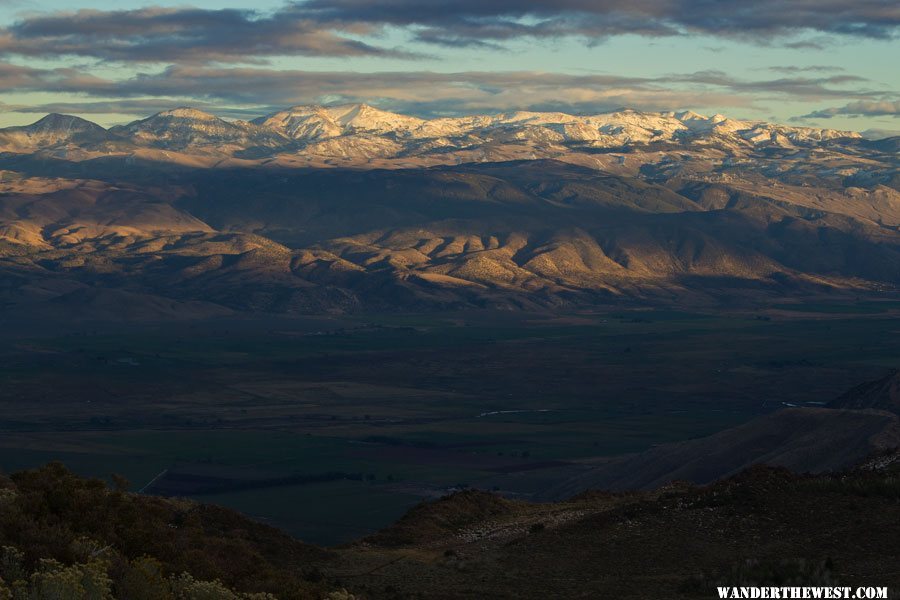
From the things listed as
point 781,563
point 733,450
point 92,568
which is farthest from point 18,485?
point 733,450

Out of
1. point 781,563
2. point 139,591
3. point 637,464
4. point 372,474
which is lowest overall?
point 372,474

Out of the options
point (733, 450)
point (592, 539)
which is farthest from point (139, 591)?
point (733, 450)

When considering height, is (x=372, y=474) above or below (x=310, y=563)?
below

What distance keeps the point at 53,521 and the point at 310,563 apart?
13.7m

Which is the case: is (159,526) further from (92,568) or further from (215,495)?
(215,495)

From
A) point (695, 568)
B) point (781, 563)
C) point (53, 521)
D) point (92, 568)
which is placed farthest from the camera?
point (695, 568)

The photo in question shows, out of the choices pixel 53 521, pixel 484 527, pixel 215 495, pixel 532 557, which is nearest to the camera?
pixel 53 521

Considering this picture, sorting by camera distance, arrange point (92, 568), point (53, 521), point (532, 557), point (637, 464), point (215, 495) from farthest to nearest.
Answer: point (215, 495) → point (637, 464) → point (532, 557) → point (53, 521) → point (92, 568)

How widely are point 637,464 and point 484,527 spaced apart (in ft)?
259

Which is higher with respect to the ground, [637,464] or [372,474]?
[637,464]

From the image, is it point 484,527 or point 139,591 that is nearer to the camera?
point 139,591

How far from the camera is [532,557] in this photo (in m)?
54.0

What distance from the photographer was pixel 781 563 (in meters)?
47.2

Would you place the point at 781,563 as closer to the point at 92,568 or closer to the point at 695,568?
the point at 695,568
